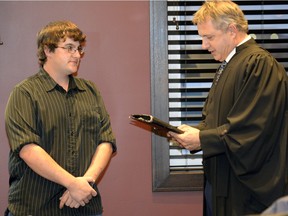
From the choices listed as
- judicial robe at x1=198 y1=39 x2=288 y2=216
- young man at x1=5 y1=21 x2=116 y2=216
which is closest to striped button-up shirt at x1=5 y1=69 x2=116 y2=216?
young man at x1=5 y1=21 x2=116 y2=216

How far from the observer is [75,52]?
2.50 meters

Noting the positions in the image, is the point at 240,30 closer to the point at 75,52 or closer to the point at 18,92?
the point at 75,52

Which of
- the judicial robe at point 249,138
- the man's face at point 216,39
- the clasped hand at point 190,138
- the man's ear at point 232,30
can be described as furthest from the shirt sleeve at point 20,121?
the man's ear at point 232,30

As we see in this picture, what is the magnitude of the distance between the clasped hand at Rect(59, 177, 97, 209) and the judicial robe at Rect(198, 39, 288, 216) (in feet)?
1.89

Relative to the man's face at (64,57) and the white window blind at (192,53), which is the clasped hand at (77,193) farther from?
the white window blind at (192,53)

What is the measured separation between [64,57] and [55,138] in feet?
1.35

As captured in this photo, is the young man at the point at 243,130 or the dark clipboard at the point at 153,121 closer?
the young man at the point at 243,130

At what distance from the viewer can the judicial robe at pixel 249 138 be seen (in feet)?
7.36

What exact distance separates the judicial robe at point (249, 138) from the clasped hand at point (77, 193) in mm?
576

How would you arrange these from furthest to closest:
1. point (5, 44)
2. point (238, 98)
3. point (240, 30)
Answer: point (5, 44)
point (240, 30)
point (238, 98)

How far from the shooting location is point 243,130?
7.41 feet

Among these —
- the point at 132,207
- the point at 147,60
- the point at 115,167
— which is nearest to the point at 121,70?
the point at 147,60

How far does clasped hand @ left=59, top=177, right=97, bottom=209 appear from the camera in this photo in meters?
2.29

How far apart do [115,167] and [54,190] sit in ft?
2.83
